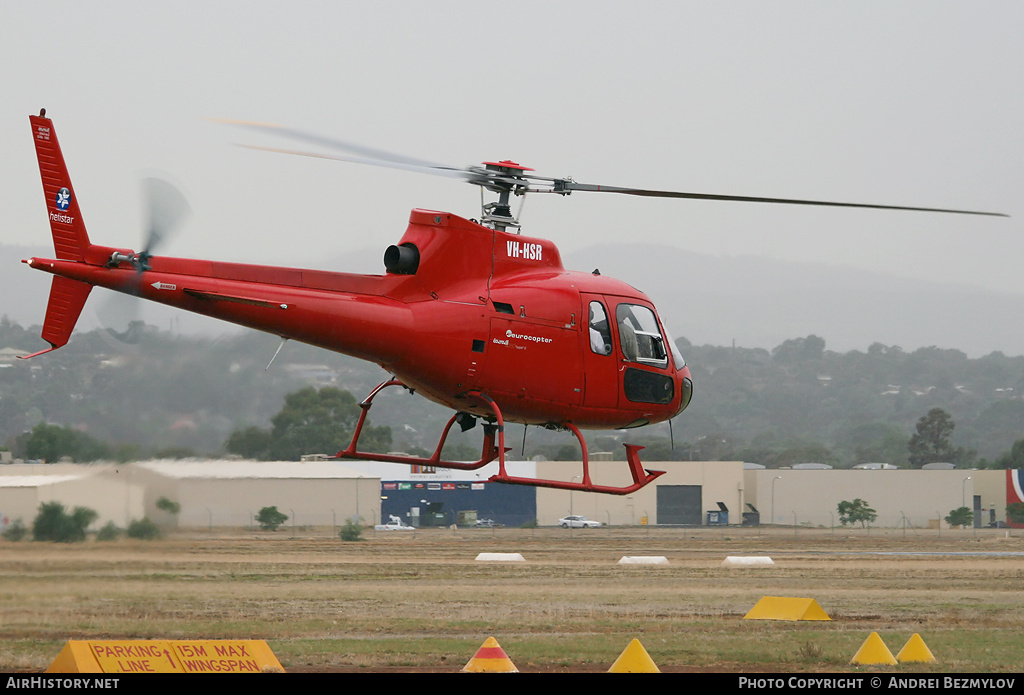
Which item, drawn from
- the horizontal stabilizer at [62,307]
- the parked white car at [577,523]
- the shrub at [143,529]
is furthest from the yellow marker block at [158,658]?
the parked white car at [577,523]

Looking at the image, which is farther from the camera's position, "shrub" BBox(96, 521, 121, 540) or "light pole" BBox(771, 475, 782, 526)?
"light pole" BBox(771, 475, 782, 526)

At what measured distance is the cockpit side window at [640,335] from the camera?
20.3m

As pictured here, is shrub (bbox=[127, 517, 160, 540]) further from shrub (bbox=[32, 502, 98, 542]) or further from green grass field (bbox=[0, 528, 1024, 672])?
shrub (bbox=[32, 502, 98, 542])

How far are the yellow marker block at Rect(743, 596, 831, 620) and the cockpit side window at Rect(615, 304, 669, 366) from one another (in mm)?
7048

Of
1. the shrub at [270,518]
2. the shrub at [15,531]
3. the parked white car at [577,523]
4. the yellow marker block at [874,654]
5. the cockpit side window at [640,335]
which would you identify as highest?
the cockpit side window at [640,335]

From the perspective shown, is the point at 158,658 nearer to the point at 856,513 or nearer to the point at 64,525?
the point at 64,525

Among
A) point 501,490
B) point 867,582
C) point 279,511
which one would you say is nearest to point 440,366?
point 867,582

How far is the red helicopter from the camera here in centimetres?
1619

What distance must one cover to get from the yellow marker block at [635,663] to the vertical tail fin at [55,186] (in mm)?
8832

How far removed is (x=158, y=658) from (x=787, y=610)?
46.7 ft

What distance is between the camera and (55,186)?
627 inches

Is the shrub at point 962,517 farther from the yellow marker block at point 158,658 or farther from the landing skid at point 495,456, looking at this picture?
the yellow marker block at point 158,658

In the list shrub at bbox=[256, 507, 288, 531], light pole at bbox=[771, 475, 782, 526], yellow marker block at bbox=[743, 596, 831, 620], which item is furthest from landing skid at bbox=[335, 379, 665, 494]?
light pole at bbox=[771, 475, 782, 526]
